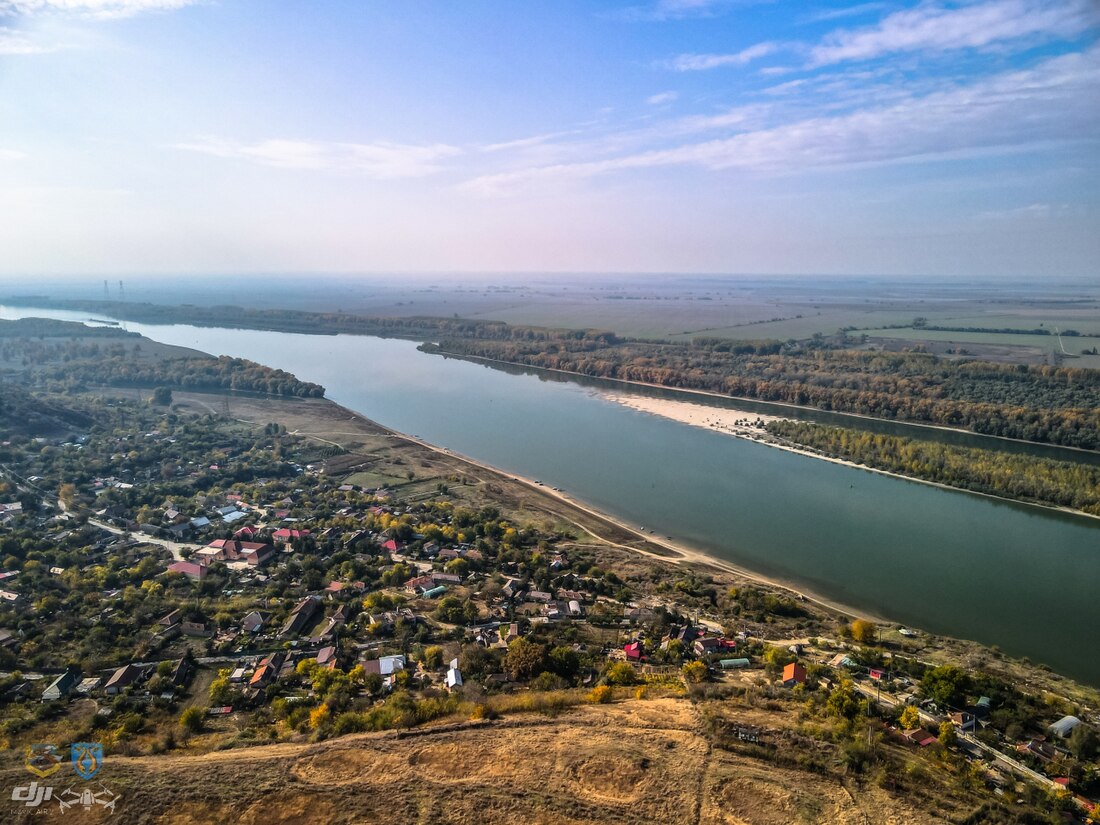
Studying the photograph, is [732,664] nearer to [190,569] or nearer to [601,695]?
[601,695]

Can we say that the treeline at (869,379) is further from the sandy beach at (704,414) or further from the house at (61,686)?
the house at (61,686)

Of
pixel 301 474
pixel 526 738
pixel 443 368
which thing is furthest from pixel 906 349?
pixel 526 738

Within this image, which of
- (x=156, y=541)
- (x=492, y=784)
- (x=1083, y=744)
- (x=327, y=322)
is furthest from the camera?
(x=327, y=322)

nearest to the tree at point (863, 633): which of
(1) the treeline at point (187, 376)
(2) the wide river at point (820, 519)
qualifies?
(2) the wide river at point (820, 519)

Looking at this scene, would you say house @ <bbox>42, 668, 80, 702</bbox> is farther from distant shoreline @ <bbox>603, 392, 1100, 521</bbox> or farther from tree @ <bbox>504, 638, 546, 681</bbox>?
distant shoreline @ <bbox>603, 392, 1100, 521</bbox>

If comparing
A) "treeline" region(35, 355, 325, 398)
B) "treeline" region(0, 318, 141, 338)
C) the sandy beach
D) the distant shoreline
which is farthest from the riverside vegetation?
"treeline" region(0, 318, 141, 338)

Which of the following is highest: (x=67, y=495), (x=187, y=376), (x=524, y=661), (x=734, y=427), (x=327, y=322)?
(x=327, y=322)

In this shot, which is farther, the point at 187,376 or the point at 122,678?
the point at 187,376

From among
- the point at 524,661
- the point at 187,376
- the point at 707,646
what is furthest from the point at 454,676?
the point at 187,376
